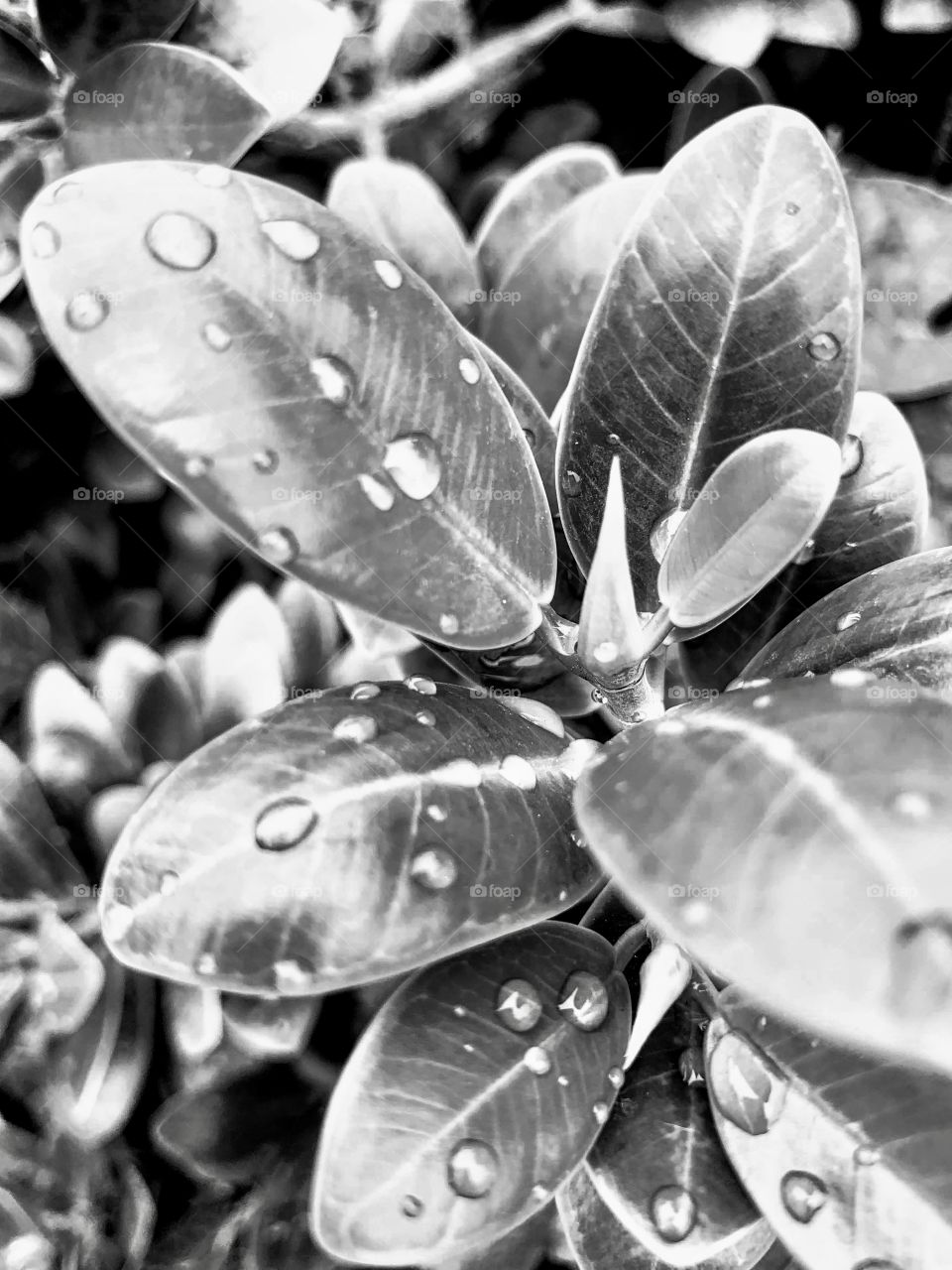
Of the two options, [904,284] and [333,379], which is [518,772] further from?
[904,284]

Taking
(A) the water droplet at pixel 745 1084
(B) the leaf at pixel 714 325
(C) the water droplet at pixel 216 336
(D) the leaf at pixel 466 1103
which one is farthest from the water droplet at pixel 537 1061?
(C) the water droplet at pixel 216 336

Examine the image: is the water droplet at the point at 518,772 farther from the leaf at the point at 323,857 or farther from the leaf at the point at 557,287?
the leaf at the point at 557,287

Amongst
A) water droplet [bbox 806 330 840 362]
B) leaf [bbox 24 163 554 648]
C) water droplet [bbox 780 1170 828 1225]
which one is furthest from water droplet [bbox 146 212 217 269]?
water droplet [bbox 780 1170 828 1225]

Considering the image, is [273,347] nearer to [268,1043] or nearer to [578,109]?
[268,1043]

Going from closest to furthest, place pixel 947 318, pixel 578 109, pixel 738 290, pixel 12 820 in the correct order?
1. pixel 738 290
2. pixel 12 820
3. pixel 947 318
4. pixel 578 109

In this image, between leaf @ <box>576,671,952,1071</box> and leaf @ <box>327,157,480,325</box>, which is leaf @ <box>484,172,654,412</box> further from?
leaf @ <box>576,671,952,1071</box>

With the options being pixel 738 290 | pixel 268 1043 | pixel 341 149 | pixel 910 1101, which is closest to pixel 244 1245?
pixel 268 1043

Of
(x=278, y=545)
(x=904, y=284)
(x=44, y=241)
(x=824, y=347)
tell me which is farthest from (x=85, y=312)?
(x=904, y=284)
